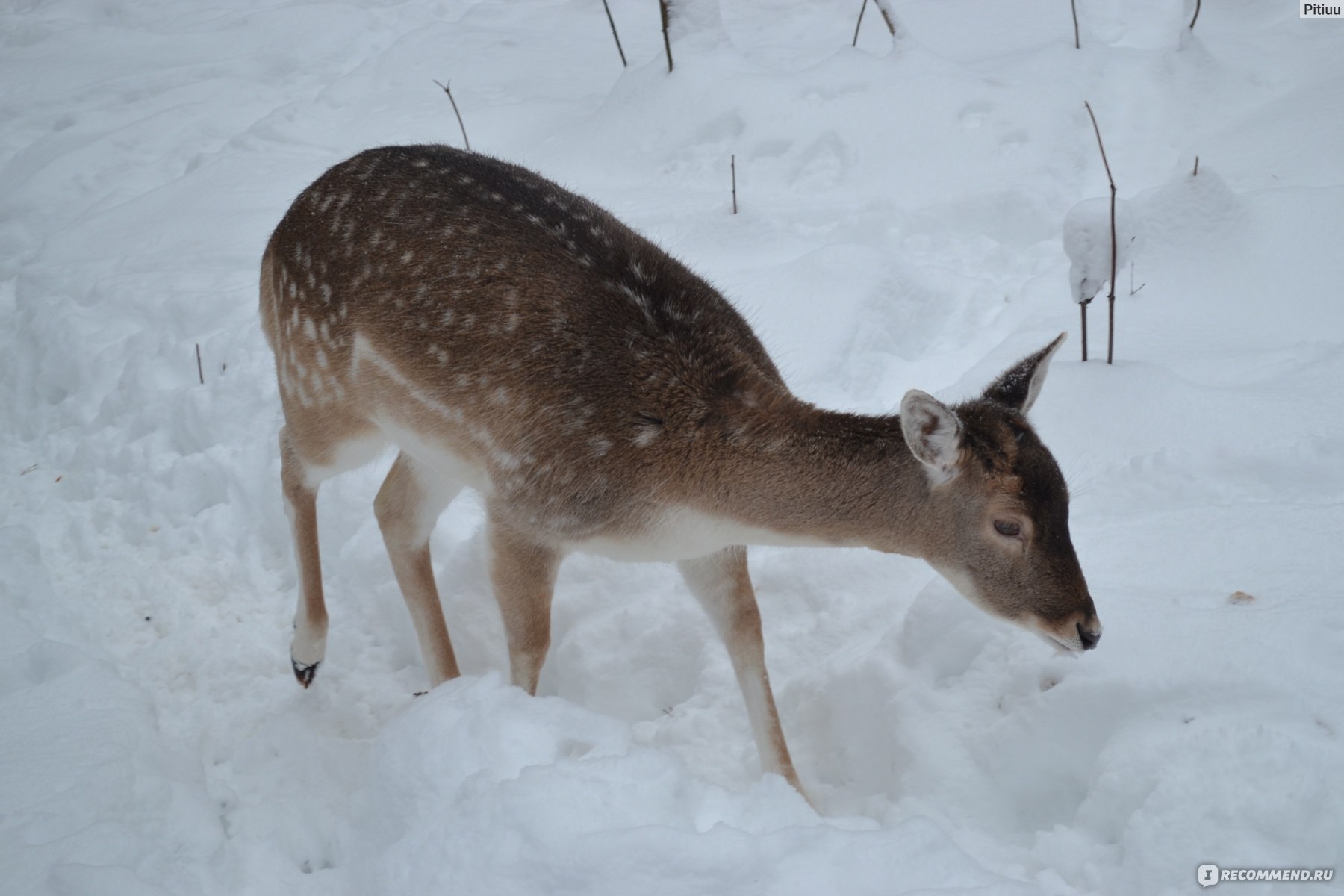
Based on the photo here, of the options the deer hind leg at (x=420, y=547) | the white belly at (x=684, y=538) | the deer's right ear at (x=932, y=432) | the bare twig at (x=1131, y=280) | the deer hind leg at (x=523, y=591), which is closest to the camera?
the deer's right ear at (x=932, y=432)

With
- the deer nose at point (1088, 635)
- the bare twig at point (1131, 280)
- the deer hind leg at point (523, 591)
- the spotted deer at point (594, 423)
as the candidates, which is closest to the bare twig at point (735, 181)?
the bare twig at point (1131, 280)

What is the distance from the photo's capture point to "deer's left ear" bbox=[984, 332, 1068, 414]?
9.72ft

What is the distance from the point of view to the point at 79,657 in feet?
11.7

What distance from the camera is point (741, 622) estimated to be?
3.47 m

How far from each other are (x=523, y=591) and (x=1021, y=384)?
1548 mm

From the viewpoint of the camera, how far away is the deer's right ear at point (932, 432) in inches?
104

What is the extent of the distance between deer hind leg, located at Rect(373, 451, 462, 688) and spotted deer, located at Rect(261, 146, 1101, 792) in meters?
0.01

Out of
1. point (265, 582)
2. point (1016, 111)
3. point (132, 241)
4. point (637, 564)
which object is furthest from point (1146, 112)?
point (132, 241)

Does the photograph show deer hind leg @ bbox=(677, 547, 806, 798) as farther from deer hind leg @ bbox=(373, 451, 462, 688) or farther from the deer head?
deer hind leg @ bbox=(373, 451, 462, 688)

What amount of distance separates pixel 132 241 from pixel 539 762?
5166 millimetres

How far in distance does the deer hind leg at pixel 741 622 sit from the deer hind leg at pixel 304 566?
1.31 metres

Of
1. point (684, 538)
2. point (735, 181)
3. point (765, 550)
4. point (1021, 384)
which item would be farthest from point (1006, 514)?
point (735, 181)

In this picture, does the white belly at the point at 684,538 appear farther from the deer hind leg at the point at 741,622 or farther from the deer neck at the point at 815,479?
the deer hind leg at the point at 741,622

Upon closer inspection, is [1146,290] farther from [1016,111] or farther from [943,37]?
[943,37]
